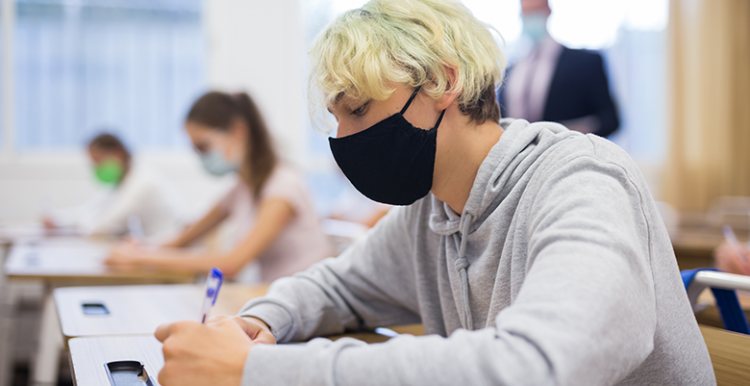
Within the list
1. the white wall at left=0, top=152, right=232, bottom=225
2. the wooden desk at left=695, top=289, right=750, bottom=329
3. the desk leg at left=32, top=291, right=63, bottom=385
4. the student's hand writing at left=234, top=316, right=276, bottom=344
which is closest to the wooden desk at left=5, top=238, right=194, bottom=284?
the desk leg at left=32, top=291, right=63, bottom=385

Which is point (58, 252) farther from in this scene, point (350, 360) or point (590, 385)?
point (590, 385)

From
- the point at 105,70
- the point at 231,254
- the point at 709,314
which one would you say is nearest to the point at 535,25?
the point at 231,254

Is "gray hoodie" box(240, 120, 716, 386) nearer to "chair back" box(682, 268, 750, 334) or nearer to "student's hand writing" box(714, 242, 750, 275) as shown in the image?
"chair back" box(682, 268, 750, 334)

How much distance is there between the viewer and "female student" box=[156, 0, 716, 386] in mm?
529

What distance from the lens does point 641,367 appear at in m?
0.71

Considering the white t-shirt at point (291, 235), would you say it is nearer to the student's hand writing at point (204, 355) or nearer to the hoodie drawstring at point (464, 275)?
the hoodie drawstring at point (464, 275)

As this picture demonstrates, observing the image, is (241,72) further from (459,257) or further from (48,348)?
(459,257)

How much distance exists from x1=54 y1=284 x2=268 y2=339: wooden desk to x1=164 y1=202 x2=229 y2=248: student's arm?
1.15m

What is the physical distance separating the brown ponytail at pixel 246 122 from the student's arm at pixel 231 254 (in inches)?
6.0

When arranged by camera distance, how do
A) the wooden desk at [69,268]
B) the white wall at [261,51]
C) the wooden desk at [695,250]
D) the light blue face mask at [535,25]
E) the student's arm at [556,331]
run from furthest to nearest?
the white wall at [261,51], the light blue face mask at [535,25], the wooden desk at [695,250], the wooden desk at [69,268], the student's arm at [556,331]

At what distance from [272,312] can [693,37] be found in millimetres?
5261

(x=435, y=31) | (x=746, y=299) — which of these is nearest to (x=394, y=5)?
(x=435, y=31)

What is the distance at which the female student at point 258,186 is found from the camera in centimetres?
211

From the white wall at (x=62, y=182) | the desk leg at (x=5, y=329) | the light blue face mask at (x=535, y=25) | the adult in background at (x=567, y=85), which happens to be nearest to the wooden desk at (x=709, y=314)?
the adult in background at (x=567, y=85)
